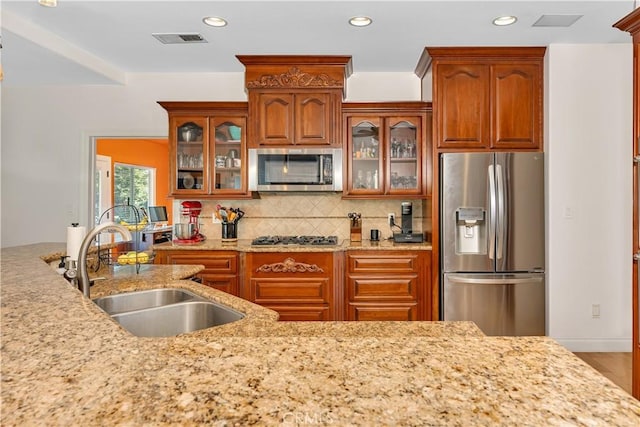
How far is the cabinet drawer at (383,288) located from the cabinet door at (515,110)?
140cm

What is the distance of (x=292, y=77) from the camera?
141 inches

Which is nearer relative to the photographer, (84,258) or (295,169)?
(84,258)

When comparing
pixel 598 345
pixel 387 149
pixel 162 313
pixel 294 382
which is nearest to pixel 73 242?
pixel 162 313

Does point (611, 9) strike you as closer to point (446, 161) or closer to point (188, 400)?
point (446, 161)

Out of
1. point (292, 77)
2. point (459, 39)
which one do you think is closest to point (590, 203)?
point (459, 39)

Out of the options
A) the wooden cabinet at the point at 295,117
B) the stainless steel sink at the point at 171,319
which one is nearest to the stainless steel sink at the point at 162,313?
the stainless steel sink at the point at 171,319

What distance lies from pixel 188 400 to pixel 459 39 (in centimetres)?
347

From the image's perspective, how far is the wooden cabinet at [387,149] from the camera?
3646mm

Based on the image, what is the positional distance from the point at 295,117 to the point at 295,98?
0.57ft

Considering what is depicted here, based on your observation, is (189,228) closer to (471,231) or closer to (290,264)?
(290,264)

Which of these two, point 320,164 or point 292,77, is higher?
point 292,77

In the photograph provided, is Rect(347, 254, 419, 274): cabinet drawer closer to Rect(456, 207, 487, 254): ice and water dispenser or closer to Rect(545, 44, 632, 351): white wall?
Rect(456, 207, 487, 254): ice and water dispenser

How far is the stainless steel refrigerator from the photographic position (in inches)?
128

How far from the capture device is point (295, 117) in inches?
143
